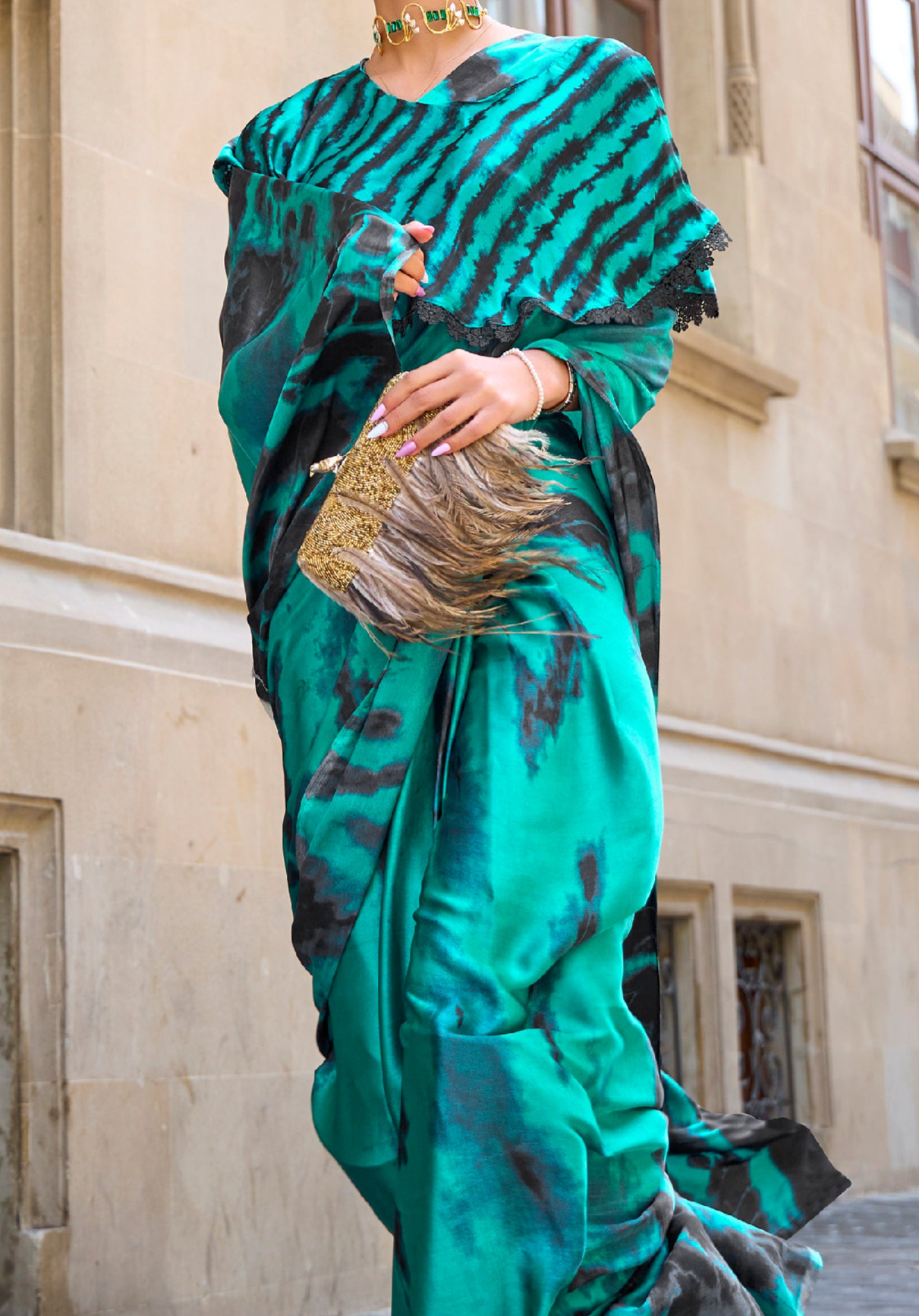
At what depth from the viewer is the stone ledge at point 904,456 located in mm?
9047

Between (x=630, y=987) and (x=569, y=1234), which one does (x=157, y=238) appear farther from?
(x=569, y=1234)

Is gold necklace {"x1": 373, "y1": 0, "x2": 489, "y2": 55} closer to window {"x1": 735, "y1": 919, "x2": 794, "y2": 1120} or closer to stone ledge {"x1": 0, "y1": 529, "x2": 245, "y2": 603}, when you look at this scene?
stone ledge {"x1": 0, "y1": 529, "x2": 245, "y2": 603}

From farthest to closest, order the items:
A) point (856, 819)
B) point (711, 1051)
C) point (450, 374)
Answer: point (856, 819) < point (711, 1051) < point (450, 374)

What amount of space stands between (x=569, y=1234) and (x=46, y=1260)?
6.76ft

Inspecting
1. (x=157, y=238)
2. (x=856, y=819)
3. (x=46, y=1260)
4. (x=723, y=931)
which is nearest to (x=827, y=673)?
(x=856, y=819)

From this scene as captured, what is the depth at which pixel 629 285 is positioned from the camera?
2.74m

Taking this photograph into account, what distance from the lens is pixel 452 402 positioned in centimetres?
248

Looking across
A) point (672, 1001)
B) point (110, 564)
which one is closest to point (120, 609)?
point (110, 564)

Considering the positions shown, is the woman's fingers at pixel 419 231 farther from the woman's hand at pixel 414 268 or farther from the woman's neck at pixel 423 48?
the woman's neck at pixel 423 48

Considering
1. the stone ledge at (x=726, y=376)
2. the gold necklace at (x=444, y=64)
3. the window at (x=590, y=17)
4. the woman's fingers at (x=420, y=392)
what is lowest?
the woman's fingers at (x=420, y=392)

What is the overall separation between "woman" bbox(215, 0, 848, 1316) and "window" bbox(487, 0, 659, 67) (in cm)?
466

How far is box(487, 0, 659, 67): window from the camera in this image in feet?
24.7

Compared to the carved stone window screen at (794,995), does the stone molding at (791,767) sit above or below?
above

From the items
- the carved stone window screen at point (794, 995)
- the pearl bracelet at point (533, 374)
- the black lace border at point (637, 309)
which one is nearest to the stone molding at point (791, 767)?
the carved stone window screen at point (794, 995)
